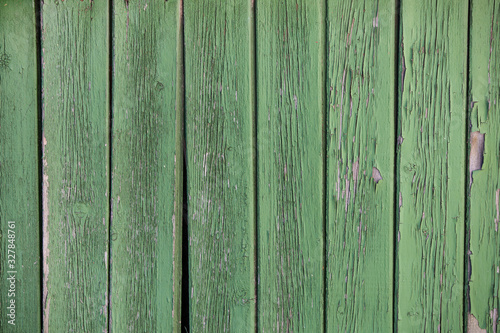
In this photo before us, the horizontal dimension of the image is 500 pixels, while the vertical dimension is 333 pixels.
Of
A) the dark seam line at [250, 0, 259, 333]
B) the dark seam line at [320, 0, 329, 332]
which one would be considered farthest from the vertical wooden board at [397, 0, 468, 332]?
the dark seam line at [250, 0, 259, 333]

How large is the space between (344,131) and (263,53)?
0.30 metres

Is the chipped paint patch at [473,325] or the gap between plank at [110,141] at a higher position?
the gap between plank at [110,141]

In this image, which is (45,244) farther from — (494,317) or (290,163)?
(494,317)

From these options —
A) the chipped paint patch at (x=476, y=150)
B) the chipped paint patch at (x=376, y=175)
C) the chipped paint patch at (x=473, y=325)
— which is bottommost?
the chipped paint patch at (x=473, y=325)

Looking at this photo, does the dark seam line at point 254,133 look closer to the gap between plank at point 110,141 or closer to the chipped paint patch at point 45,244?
the gap between plank at point 110,141

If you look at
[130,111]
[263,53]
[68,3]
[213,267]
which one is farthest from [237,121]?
[68,3]

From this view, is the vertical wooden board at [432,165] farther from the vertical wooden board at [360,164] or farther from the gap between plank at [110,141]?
the gap between plank at [110,141]

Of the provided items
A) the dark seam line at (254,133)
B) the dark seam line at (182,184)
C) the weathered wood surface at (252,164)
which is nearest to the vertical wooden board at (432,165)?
the weathered wood surface at (252,164)

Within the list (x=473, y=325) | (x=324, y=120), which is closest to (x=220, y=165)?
(x=324, y=120)

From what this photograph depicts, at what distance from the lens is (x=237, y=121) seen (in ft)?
2.81

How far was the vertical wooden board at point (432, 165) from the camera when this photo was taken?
82cm

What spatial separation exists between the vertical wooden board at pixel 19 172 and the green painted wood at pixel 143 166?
242 millimetres

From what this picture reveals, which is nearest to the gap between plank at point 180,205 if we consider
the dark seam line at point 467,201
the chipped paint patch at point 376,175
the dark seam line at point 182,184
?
the dark seam line at point 182,184

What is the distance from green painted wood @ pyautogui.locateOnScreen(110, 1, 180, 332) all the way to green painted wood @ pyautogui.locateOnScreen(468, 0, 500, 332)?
807 mm
